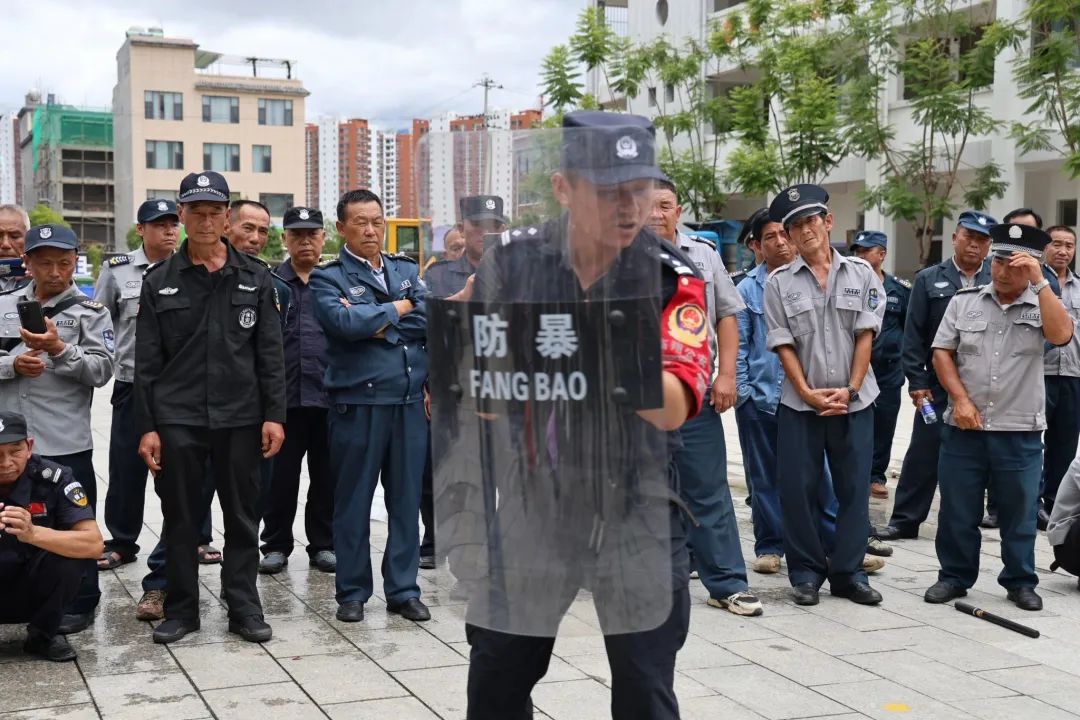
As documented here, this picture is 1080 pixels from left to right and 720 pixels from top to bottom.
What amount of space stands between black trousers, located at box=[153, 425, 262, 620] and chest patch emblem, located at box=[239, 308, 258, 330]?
0.46 meters

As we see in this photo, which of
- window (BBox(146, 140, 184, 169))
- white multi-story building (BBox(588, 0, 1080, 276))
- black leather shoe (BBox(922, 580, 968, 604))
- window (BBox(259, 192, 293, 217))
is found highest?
window (BBox(146, 140, 184, 169))

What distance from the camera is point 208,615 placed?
5.79 meters

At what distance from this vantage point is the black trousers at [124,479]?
21.4 feet

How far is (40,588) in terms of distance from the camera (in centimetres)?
500

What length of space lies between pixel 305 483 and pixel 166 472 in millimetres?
4461

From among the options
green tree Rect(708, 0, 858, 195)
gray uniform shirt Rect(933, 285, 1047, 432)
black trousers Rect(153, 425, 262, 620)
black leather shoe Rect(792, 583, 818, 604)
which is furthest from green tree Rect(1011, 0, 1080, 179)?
black trousers Rect(153, 425, 262, 620)

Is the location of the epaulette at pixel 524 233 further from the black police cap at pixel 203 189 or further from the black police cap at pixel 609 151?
the black police cap at pixel 203 189

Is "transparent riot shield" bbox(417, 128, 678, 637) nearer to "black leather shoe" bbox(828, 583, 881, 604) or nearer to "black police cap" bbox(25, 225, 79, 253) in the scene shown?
"black police cap" bbox(25, 225, 79, 253)

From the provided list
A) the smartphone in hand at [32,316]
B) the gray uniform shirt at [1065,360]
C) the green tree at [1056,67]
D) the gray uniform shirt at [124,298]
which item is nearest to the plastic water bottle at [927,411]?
the gray uniform shirt at [1065,360]

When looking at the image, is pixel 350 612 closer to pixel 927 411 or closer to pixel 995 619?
pixel 995 619

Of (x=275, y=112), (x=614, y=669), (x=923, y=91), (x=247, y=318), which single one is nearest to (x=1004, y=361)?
(x=247, y=318)

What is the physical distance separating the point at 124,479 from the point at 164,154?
261 ft

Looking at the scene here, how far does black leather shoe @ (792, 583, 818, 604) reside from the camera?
6.07 meters

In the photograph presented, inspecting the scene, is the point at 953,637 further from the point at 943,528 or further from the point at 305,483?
the point at 305,483
